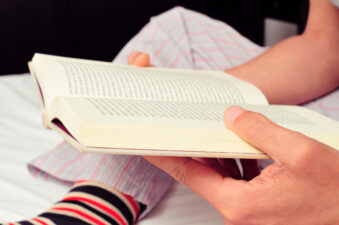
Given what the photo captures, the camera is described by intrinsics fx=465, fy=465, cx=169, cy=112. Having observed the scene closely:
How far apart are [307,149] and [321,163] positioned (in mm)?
27

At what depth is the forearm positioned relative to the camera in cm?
81

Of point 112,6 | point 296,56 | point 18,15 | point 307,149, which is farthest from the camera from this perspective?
point 112,6

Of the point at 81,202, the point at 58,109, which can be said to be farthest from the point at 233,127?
the point at 81,202

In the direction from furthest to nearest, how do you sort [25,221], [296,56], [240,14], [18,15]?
1. [240,14]
2. [18,15]
3. [296,56]
4. [25,221]

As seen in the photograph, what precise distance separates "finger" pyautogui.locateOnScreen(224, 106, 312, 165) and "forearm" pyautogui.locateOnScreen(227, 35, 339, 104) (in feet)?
1.25

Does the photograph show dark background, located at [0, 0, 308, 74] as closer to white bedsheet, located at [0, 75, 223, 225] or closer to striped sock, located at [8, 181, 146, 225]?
white bedsheet, located at [0, 75, 223, 225]

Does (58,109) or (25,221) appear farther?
(25,221)

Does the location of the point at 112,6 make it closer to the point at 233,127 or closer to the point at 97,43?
the point at 97,43

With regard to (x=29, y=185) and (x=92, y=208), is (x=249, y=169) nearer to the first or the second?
(x=92, y=208)

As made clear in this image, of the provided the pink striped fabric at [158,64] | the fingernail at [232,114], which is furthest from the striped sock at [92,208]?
the fingernail at [232,114]

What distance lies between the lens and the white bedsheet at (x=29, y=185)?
2.19 feet

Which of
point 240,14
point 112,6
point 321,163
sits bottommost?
point 240,14

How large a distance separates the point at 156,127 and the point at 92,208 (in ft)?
0.92

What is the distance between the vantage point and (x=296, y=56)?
851 millimetres
